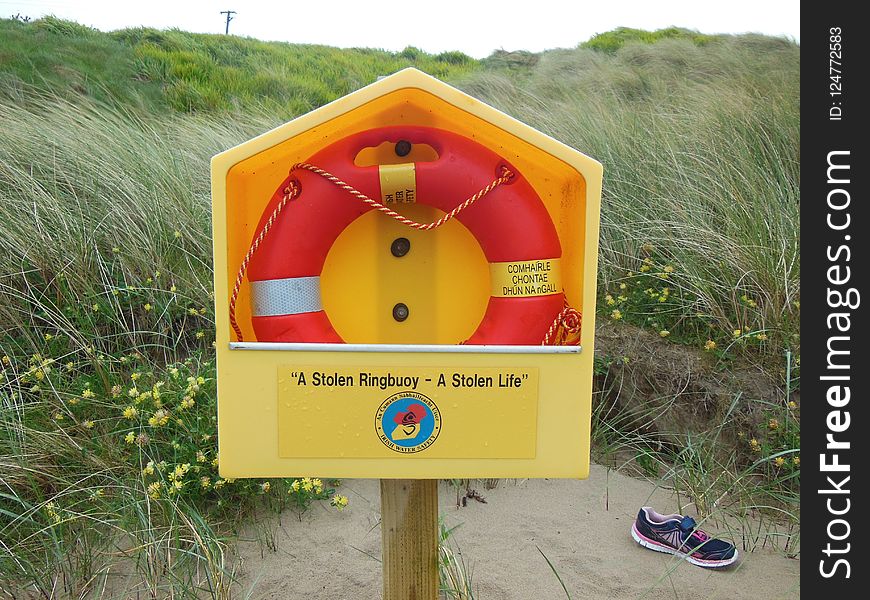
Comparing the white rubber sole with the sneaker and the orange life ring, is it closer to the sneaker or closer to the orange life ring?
the sneaker

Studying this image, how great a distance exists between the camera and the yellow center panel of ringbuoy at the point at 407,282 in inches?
63.4

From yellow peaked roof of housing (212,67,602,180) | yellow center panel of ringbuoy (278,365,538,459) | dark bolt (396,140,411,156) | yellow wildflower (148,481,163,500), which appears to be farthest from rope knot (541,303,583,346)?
yellow wildflower (148,481,163,500)

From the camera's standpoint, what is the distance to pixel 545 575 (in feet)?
6.59

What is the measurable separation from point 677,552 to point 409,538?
35.8 inches

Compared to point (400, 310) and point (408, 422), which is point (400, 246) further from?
point (408, 422)

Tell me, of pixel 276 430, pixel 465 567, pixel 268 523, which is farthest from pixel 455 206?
pixel 268 523

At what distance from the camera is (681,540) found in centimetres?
204

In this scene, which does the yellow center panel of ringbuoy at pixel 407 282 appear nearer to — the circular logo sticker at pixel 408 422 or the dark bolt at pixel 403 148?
the dark bolt at pixel 403 148

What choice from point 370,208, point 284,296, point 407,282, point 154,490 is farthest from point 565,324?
point 154,490

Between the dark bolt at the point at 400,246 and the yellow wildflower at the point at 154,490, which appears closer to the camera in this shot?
the dark bolt at the point at 400,246

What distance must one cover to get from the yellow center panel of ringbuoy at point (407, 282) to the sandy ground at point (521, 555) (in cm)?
76

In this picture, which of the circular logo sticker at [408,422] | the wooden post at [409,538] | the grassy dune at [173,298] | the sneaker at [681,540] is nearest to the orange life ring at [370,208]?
the circular logo sticker at [408,422]

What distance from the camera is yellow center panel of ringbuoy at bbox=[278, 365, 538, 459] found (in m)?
1.35

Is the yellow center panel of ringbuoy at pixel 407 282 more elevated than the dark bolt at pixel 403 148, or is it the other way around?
the dark bolt at pixel 403 148
